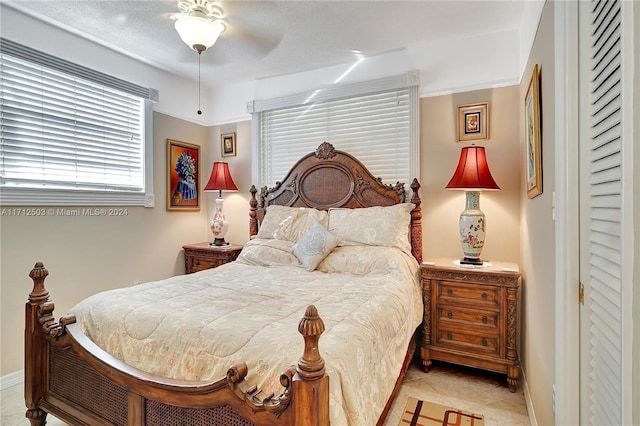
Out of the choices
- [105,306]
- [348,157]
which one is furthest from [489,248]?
[105,306]

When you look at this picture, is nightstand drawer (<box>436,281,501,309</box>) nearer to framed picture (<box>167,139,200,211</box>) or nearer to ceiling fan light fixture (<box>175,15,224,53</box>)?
ceiling fan light fixture (<box>175,15,224,53</box>)

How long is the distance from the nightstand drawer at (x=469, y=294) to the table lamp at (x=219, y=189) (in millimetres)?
2391

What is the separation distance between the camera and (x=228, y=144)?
4.19m

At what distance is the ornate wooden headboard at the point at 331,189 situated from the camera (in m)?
3.13

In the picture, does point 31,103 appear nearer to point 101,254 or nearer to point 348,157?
point 101,254

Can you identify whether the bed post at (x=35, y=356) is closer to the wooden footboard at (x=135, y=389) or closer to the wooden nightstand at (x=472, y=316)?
the wooden footboard at (x=135, y=389)

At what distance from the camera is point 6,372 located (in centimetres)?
250

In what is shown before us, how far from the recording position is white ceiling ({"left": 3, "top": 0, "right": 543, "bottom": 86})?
2.50m

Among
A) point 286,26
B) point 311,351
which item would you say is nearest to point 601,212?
point 311,351

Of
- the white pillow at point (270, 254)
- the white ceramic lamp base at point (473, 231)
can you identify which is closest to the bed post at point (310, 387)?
the white pillow at point (270, 254)

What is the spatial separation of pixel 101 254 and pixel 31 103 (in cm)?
135

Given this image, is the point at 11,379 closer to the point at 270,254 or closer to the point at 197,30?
the point at 270,254

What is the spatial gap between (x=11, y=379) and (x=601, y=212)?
12.1 ft

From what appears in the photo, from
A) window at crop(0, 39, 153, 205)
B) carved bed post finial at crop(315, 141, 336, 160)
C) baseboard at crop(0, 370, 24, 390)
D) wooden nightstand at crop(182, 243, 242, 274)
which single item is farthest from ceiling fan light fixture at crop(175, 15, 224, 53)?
baseboard at crop(0, 370, 24, 390)
